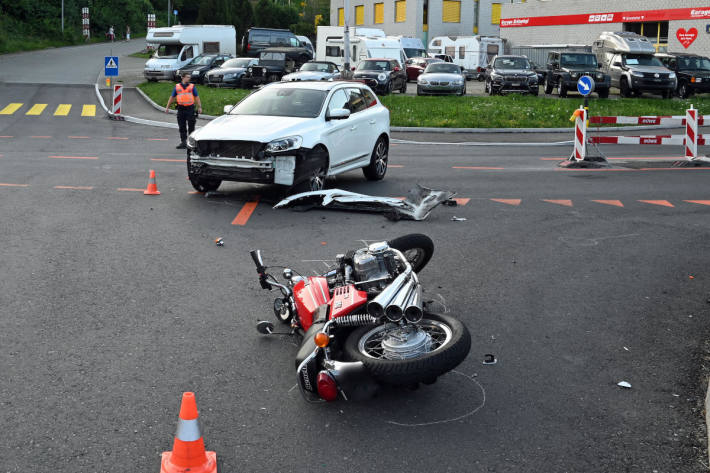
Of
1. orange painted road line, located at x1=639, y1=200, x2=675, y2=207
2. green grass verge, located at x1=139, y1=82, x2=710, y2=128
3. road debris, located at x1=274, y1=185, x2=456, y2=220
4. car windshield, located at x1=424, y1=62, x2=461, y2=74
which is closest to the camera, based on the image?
road debris, located at x1=274, y1=185, x2=456, y2=220

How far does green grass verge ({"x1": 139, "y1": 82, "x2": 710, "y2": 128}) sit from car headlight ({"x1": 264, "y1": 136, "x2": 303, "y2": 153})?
13496 millimetres

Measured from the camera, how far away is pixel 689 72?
3656 cm

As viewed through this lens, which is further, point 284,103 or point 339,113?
point 284,103

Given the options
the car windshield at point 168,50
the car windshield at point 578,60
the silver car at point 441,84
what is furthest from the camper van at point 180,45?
the car windshield at point 578,60

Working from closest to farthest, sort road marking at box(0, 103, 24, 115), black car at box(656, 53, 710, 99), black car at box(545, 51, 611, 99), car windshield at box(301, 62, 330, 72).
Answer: road marking at box(0, 103, 24, 115)
black car at box(545, 51, 611, 99)
black car at box(656, 53, 710, 99)
car windshield at box(301, 62, 330, 72)

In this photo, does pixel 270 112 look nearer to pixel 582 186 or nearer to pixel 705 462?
pixel 582 186

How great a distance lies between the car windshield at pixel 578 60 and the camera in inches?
1391

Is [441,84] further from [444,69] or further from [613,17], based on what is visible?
[613,17]

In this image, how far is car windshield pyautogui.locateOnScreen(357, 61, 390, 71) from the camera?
3753cm

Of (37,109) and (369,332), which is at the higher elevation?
(37,109)

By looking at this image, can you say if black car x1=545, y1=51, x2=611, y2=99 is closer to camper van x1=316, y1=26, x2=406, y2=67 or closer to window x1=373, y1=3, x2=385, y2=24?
camper van x1=316, y1=26, x2=406, y2=67

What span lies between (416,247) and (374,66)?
31.6m

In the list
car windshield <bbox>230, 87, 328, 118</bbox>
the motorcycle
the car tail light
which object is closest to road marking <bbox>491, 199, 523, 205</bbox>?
car windshield <bbox>230, 87, 328, 118</bbox>

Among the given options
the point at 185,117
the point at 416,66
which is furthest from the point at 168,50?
the point at 185,117
